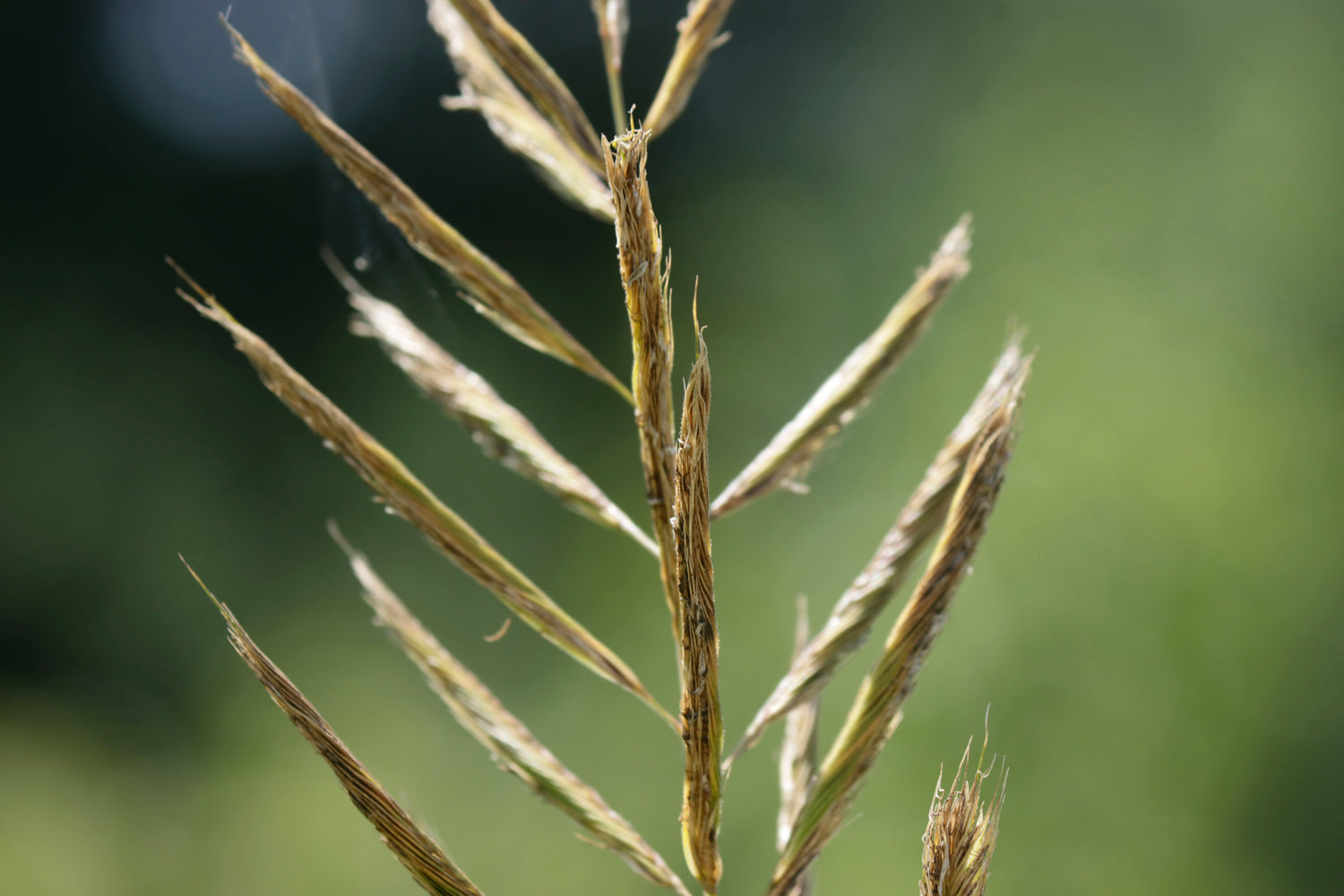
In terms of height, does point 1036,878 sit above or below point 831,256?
below

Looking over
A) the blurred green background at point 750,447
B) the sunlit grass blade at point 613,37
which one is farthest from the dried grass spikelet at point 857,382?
the blurred green background at point 750,447

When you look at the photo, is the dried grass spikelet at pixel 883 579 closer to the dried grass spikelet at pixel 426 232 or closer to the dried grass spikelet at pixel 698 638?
the dried grass spikelet at pixel 698 638

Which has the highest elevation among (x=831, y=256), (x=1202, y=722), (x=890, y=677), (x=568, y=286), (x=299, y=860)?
(x=831, y=256)

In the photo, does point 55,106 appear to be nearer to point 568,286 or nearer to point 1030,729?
point 568,286

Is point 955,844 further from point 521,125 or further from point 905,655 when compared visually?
point 521,125

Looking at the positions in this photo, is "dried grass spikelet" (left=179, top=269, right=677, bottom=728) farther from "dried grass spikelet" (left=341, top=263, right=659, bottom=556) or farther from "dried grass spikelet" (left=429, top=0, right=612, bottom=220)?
"dried grass spikelet" (left=429, top=0, right=612, bottom=220)

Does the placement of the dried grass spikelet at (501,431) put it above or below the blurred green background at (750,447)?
below

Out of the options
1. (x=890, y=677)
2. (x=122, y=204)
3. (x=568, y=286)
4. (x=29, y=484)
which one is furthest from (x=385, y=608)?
(x=122, y=204)

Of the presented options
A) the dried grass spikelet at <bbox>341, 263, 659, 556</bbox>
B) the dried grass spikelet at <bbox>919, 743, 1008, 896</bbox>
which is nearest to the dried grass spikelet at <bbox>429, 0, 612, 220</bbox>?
the dried grass spikelet at <bbox>341, 263, 659, 556</bbox>
